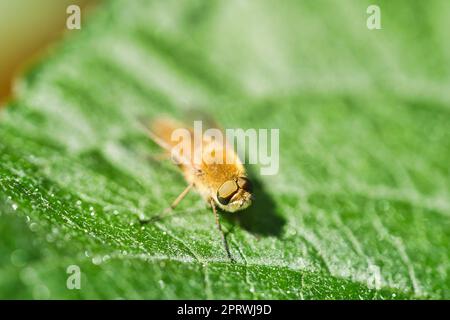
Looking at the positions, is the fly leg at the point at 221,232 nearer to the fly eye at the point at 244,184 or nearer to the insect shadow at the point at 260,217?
the insect shadow at the point at 260,217

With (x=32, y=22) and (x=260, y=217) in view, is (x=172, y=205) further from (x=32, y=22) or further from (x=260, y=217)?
(x=32, y=22)

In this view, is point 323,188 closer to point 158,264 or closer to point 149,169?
point 149,169

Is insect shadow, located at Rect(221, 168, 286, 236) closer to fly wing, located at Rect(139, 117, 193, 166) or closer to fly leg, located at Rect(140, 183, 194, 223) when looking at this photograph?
fly leg, located at Rect(140, 183, 194, 223)

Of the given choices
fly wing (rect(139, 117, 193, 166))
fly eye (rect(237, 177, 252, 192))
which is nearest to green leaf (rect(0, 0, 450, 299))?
fly wing (rect(139, 117, 193, 166))

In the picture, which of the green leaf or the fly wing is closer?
the green leaf

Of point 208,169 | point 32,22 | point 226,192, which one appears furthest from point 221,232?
point 32,22

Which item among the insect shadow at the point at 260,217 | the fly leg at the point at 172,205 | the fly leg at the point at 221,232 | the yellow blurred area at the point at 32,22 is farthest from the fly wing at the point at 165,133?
Result: the yellow blurred area at the point at 32,22
